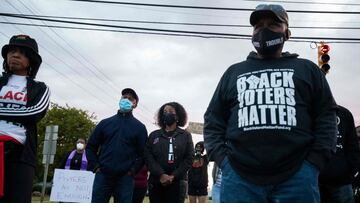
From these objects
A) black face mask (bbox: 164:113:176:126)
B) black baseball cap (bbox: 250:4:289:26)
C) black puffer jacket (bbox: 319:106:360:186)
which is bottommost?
black puffer jacket (bbox: 319:106:360:186)

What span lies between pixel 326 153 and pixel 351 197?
7.67 feet

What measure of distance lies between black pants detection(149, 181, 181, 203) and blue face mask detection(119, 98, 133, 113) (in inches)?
47.1

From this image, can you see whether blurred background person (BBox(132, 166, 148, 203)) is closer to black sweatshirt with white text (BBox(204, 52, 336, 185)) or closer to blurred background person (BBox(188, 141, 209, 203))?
blurred background person (BBox(188, 141, 209, 203))

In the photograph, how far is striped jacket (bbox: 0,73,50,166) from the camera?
3.98m

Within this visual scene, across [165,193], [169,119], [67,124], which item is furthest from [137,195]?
[67,124]

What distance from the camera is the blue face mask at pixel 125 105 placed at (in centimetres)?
685

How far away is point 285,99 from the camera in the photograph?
2.95m

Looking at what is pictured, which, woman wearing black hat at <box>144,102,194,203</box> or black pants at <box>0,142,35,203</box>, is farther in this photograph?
woman wearing black hat at <box>144,102,194,203</box>

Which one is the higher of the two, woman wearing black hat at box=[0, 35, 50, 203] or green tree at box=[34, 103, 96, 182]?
green tree at box=[34, 103, 96, 182]

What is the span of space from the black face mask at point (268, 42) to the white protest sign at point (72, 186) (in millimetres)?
10310

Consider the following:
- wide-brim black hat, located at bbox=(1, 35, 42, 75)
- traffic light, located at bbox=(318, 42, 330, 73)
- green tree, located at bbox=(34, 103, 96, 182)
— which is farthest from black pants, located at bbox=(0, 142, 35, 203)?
green tree, located at bbox=(34, 103, 96, 182)

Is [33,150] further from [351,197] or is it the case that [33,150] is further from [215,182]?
[215,182]

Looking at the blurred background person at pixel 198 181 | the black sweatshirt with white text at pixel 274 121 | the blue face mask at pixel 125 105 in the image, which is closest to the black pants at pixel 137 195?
the blue face mask at pixel 125 105

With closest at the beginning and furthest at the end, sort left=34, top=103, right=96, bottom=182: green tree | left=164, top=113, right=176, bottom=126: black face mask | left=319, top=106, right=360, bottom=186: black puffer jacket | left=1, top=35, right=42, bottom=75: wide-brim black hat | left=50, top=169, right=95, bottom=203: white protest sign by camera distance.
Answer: left=1, top=35, right=42, bottom=75: wide-brim black hat
left=319, top=106, right=360, bottom=186: black puffer jacket
left=164, top=113, right=176, bottom=126: black face mask
left=50, top=169, right=95, bottom=203: white protest sign
left=34, top=103, right=96, bottom=182: green tree
